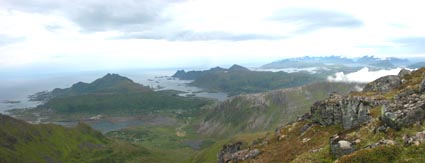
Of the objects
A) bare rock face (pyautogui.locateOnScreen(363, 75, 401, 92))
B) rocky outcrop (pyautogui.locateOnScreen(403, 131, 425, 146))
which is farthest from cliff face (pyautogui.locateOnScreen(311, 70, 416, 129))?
rocky outcrop (pyautogui.locateOnScreen(403, 131, 425, 146))

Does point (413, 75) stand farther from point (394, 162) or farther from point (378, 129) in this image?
point (394, 162)

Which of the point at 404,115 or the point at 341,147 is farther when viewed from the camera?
the point at 341,147

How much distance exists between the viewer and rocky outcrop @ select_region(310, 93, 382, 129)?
175 ft

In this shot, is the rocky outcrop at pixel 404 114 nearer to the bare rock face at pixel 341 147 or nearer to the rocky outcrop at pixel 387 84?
the bare rock face at pixel 341 147

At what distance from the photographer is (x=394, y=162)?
2911 cm

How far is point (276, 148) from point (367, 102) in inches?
782

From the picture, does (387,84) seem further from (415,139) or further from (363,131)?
(415,139)

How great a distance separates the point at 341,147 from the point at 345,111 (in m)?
23.1

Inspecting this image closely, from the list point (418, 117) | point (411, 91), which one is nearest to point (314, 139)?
point (411, 91)

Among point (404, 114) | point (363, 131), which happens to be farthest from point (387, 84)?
point (404, 114)

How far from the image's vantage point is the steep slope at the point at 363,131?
30.8 metres

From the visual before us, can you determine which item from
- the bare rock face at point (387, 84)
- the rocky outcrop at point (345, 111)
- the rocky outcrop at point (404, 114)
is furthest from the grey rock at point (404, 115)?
the bare rock face at point (387, 84)

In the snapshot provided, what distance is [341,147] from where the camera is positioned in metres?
37.0

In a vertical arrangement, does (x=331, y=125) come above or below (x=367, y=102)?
below
